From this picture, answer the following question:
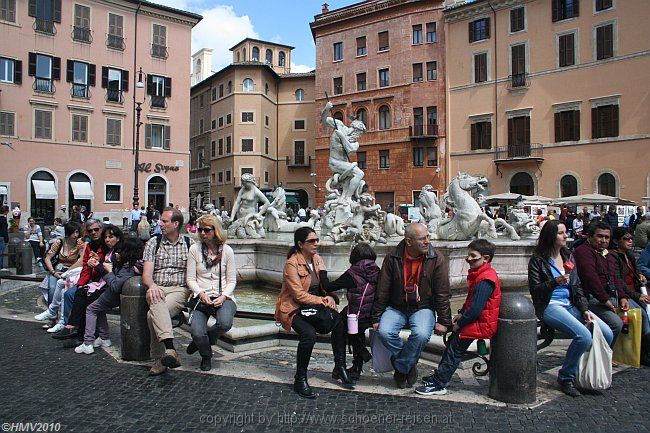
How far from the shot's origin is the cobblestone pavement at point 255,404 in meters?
3.91

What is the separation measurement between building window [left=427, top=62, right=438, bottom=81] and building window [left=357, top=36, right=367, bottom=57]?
6316 millimetres

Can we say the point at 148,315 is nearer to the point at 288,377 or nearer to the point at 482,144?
the point at 288,377

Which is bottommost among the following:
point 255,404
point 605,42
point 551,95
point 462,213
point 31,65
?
point 255,404

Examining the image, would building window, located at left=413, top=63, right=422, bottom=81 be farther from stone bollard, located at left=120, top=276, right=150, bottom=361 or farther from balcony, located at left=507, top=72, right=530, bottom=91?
stone bollard, located at left=120, top=276, right=150, bottom=361

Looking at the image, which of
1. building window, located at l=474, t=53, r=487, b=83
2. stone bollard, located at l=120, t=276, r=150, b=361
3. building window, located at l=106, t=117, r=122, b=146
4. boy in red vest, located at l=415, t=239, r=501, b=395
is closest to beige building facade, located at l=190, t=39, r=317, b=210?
building window, located at l=106, t=117, r=122, b=146

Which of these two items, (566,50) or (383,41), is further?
(383,41)

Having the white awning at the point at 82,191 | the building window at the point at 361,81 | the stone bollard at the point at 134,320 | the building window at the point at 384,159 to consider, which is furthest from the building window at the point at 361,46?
the stone bollard at the point at 134,320

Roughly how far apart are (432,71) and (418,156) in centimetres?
690

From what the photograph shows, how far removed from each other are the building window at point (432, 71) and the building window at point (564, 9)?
9203 millimetres

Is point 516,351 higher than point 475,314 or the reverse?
the reverse

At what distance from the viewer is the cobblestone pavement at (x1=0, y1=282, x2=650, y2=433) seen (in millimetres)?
3910

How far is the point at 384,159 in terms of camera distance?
141ft

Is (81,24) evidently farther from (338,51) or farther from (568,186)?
(568,186)

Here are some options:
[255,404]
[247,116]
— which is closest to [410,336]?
[255,404]
